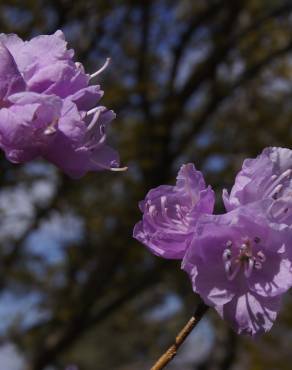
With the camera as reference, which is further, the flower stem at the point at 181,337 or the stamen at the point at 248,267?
the stamen at the point at 248,267

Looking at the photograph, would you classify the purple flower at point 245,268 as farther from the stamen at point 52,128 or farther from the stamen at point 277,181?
the stamen at point 52,128

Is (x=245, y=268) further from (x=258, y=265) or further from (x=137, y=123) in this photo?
(x=137, y=123)

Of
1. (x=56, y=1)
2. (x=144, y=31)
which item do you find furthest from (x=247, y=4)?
(x=56, y=1)

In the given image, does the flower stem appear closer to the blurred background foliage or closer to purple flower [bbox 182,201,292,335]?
purple flower [bbox 182,201,292,335]

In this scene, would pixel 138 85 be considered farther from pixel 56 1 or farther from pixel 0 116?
pixel 0 116

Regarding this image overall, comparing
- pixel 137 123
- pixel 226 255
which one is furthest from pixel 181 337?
pixel 137 123

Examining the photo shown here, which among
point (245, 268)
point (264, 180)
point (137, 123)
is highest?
point (264, 180)

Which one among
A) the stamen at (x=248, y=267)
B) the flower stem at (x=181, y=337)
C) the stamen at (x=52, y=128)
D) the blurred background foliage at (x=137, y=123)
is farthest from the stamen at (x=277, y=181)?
the blurred background foliage at (x=137, y=123)
